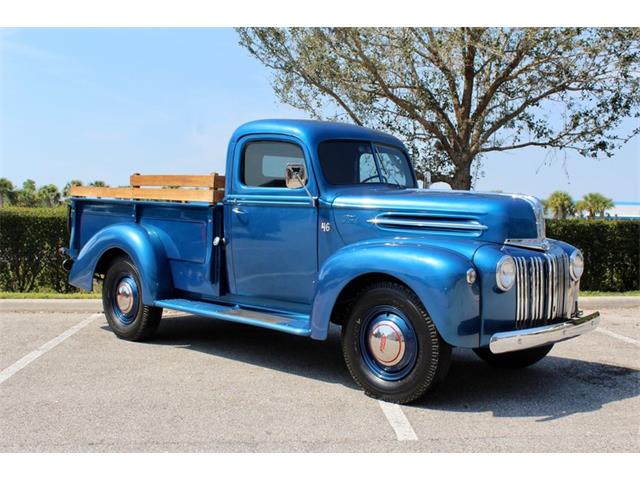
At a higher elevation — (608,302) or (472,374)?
(608,302)

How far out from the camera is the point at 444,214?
486 centimetres

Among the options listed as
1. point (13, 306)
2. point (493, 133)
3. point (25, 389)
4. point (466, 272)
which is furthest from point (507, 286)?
point (493, 133)

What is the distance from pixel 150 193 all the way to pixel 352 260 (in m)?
2.78

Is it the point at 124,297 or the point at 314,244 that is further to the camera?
the point at 124,297

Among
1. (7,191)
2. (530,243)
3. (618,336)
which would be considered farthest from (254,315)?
(7,191)

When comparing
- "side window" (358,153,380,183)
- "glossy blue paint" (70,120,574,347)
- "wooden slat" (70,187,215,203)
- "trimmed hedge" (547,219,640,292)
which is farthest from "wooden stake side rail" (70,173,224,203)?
"trimmed hedge" (547,219,640,292)

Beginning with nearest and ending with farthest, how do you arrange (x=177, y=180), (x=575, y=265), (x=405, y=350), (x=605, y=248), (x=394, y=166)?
(x=405, y=350)
(x=575, y=265)
(x=394, y=166)
(x=177, y=180)
(x=605, y=248)

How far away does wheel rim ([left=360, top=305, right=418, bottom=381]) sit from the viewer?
15.0 feet

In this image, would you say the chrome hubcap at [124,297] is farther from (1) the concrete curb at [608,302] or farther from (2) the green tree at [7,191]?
(2) the green tree at [7,191]

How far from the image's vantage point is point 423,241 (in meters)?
4.79

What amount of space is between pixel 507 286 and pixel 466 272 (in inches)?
13.4

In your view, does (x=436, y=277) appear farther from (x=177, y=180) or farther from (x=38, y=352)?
(x=38, y=352)

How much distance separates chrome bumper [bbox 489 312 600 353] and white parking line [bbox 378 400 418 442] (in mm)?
722

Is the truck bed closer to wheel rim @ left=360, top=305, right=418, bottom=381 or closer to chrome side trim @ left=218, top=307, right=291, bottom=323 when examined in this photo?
chrome side trim @ left=218, top=307, right=291, bottom=323
